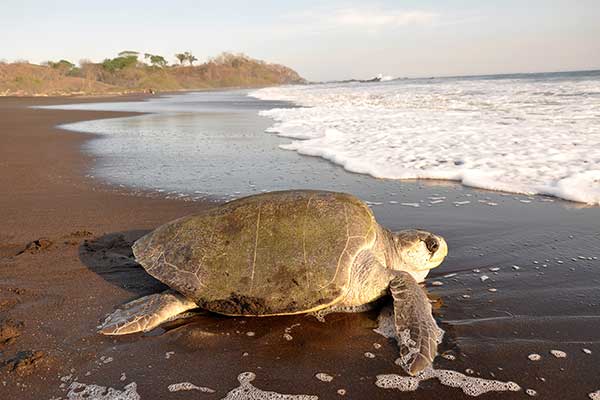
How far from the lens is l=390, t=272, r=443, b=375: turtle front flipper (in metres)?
2.22

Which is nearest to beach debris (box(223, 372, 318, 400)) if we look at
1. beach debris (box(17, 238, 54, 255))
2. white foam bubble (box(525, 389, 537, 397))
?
white foam bubble (box(525, 389, 537, 397))

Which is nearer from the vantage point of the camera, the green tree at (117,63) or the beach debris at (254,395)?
the beach debris at (254,395)

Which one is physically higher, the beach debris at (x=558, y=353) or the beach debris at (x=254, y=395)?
the beach debris at (x=558, y=353)

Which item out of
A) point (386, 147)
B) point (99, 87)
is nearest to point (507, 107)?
point (386, 147)

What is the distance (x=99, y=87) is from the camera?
4672 centimetres

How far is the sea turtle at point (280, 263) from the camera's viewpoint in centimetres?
262

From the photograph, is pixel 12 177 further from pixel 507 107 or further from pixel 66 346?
pixel 507 107

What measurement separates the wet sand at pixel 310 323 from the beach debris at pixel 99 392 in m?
0.03

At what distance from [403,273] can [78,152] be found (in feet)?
24.3

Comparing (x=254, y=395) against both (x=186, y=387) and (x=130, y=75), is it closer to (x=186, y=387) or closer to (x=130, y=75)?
(x=186, y=387)

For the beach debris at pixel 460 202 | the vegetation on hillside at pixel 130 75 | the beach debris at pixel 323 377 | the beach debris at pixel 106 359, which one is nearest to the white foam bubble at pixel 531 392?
the beach debris at pixel 323 377

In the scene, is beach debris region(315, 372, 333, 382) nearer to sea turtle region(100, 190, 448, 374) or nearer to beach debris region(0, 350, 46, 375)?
sea turtle region(100, 190, 448, 374)

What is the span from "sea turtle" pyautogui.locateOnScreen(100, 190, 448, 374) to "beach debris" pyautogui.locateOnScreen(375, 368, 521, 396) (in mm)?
270

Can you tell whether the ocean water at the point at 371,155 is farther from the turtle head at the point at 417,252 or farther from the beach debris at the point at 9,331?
the beach debris at the point at 9,331
